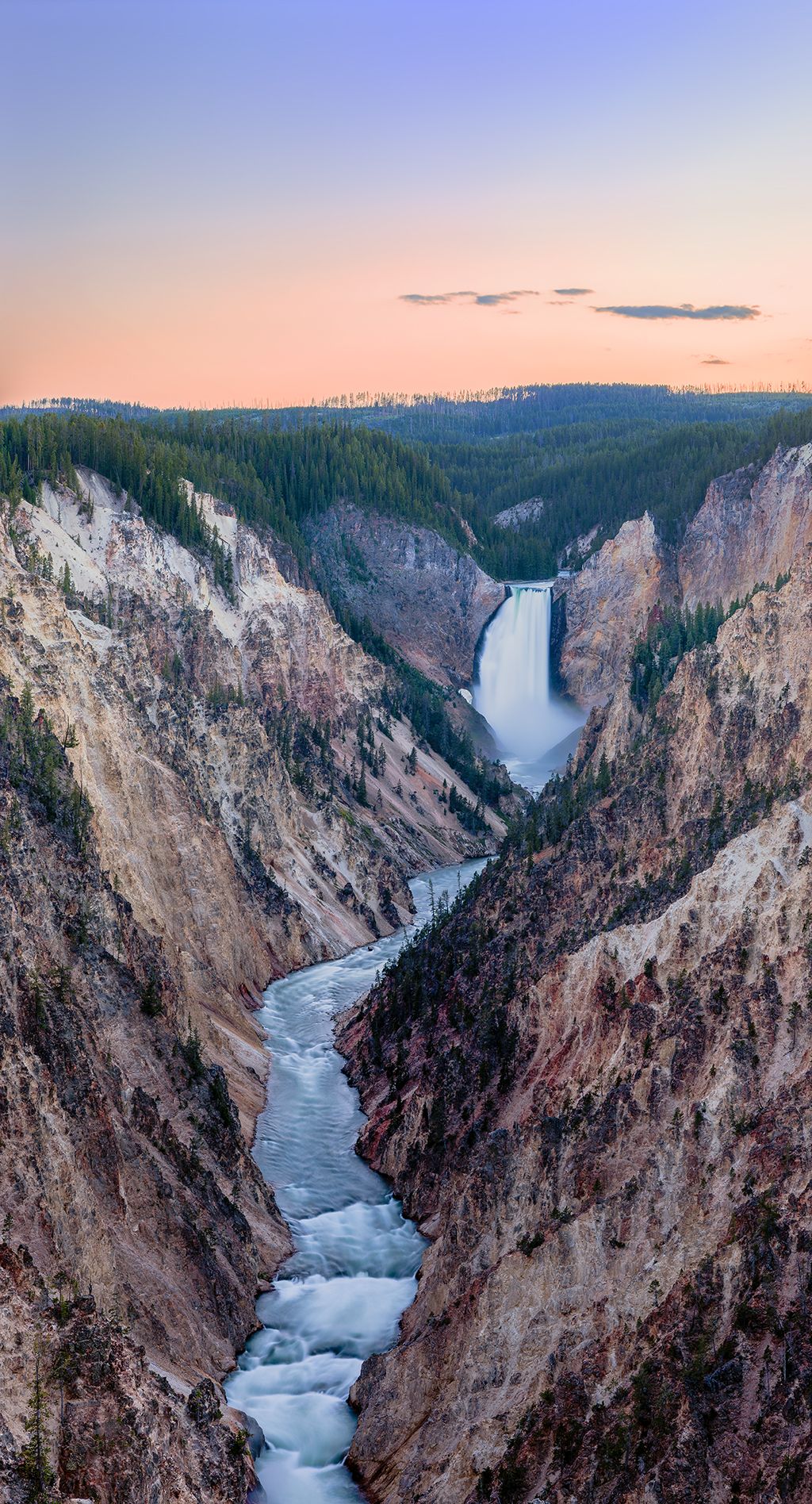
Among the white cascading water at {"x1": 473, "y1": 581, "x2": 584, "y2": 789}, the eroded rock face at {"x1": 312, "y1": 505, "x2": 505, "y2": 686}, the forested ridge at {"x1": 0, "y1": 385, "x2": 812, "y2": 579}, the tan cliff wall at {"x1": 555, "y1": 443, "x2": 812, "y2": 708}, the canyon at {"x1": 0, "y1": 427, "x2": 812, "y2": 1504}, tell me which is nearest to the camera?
the canyon at {"x1": 0, "y1": 427, "x2": 812, "y2": 1504}

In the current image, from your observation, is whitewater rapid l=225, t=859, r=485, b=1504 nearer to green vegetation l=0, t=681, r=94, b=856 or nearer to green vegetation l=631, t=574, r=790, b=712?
green vegetation l=0, t=681, r=94, b=856

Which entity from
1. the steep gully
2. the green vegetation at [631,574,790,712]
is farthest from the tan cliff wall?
the steep gully

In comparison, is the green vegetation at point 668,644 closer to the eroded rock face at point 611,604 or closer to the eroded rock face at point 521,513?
the eroded rock face at point 611,604

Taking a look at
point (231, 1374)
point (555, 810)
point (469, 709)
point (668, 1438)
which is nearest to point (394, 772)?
point (469, 709)

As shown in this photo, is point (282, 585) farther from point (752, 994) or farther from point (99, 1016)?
point (752, 994)

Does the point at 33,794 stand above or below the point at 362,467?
below

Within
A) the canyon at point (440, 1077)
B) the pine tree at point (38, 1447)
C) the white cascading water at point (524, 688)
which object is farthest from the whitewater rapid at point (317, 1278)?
the white cascading water at point (524, 688)
